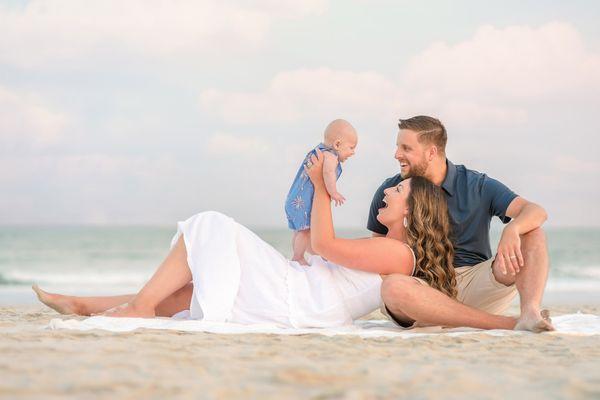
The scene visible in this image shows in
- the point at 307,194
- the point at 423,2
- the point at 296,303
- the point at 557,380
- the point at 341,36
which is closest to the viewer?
the point at 557,380

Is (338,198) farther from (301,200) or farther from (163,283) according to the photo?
(163,283)

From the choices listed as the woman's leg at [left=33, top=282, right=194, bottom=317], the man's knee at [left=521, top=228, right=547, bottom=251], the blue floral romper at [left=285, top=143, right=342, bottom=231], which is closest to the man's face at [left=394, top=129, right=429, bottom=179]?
the blue floral romper at [left=285, top=143, right=342, bottom=231]

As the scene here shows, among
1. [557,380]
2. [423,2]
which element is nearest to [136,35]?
[423,2]

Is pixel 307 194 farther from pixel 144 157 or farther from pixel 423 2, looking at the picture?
pixel 144 157

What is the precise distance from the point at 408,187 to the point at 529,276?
850mm

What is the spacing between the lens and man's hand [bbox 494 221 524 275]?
4492mm

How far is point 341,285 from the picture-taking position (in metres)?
4.53

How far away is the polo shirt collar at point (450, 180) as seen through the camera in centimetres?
514

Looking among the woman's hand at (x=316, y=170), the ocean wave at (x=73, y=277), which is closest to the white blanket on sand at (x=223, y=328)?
the woman's hand at (x=316, y=170)

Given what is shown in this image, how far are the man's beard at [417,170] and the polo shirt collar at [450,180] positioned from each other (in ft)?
0.50

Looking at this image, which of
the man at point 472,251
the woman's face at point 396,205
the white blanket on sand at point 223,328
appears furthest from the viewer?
the woman's face at point 396,205

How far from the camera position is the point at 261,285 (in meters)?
4.46

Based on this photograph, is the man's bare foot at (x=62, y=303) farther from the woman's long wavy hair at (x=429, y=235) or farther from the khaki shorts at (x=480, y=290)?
the woman's long wavy hair at (x=429, y=235)

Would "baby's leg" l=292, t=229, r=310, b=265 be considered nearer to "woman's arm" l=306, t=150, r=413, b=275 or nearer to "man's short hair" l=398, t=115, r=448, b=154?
"woman's arm" l=306, t=150, r=413, b=275
